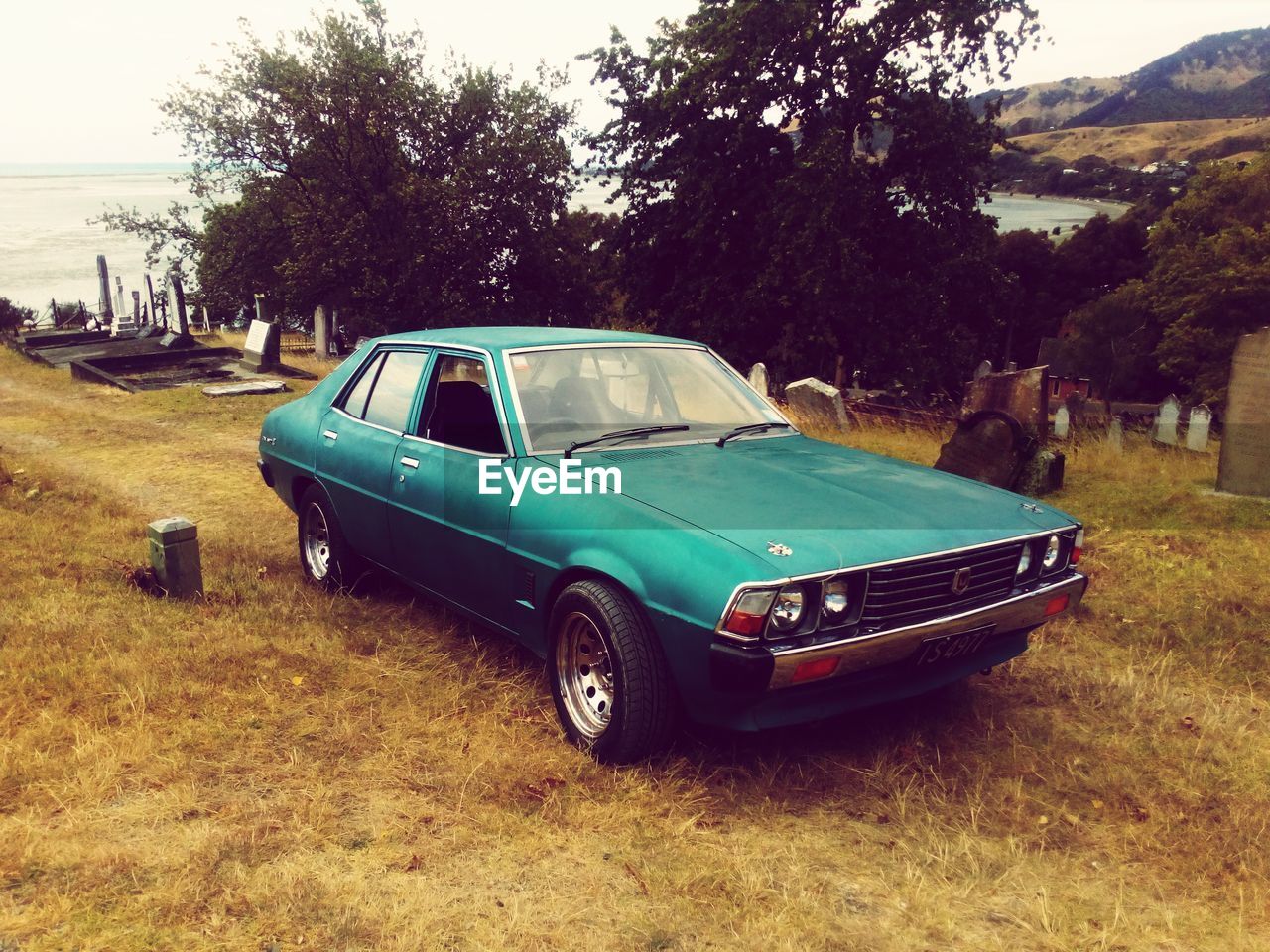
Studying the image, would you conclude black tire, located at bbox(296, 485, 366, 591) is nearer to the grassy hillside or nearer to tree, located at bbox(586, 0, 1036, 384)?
tree, located at bbox(586, 0, 1036, 384)

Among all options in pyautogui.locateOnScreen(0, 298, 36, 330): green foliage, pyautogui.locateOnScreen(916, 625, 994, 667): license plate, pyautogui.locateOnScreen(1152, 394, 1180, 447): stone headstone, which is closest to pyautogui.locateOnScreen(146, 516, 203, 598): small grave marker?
pyautogui.locateOnScreen(916, 625, 994, 667): license plate

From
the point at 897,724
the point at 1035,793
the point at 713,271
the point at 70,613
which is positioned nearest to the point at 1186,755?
the point at 1035,793

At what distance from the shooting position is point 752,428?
4.30 m

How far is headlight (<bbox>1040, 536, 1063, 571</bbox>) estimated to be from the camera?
3.52m

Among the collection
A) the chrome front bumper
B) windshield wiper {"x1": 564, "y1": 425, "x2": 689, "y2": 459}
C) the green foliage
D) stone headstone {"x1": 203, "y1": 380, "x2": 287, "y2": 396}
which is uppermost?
the green foliage

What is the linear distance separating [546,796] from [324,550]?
2.81m

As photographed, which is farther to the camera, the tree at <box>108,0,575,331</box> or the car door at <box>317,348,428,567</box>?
the tree at <box>108,0,575,331</box>

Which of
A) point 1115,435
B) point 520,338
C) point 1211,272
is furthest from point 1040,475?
point 1211,272

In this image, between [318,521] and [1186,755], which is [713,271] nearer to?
[318,521]

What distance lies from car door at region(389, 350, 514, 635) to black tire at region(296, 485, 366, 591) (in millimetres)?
700

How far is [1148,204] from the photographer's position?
6162cm

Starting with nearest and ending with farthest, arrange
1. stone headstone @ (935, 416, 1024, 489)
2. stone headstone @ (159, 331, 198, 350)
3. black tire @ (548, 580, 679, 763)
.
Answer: black tire @ (548, 580, 679, 763) → stone headstone @ (935, 416, 1024, 489) → stone headstone @ (159, 331, 198, 350)

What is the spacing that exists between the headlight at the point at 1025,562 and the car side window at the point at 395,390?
292 cm

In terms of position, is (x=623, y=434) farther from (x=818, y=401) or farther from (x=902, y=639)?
(x=818, y=401)
